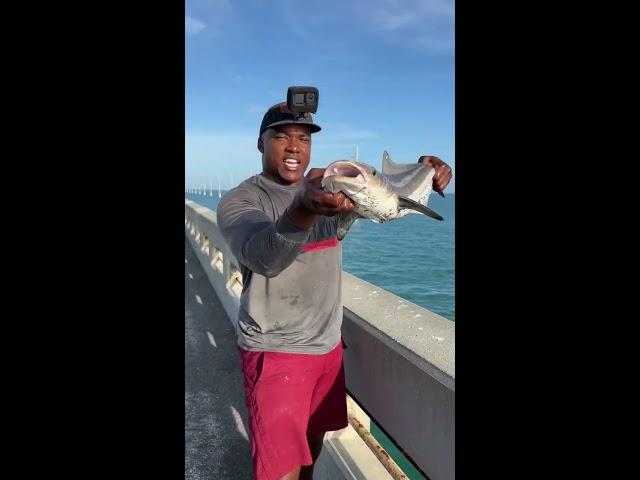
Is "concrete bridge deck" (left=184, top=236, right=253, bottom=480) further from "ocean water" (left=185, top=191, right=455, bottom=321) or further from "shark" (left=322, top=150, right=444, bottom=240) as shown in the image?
"ocean water" (left=185, top=191, right=455, bottom=321)

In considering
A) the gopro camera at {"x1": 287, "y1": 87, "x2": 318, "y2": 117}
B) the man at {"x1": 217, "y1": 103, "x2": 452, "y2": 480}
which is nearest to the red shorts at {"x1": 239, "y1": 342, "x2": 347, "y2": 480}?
the man at {"x1": 217, "y1": 103, "x2": 452, "y2": 480}

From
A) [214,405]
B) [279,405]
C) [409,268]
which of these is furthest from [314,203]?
[409,268]

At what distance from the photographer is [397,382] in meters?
2.54

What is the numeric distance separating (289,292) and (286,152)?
0.85 meters

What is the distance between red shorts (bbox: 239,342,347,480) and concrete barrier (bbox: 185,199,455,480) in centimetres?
34

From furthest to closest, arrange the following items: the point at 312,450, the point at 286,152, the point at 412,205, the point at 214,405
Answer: the point at 214,405 < the point at 312,450 < the point at 286,152 < the point at 412,205

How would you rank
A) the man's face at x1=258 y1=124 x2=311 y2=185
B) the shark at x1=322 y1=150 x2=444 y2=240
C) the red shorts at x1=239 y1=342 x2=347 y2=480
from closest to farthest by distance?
the shark at x1=322 y1=150 x2=444 y2=240 < the red shorts at x1=239 y1=342 x2=347 y2=480 < the man's face at x1=258 y1=124 x2=311 y2=185

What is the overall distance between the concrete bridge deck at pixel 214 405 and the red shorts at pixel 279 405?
114 cm

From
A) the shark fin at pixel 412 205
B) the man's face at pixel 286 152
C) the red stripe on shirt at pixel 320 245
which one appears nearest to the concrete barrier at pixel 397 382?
the red stripe on shirt at pixel 320 245

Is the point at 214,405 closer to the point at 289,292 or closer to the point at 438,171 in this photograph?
the point at 289,292

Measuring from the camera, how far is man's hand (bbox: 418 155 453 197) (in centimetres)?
304

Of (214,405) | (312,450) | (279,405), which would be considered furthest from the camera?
(214,405)

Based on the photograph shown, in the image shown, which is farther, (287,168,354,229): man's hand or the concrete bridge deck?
the concrete bridge deck
